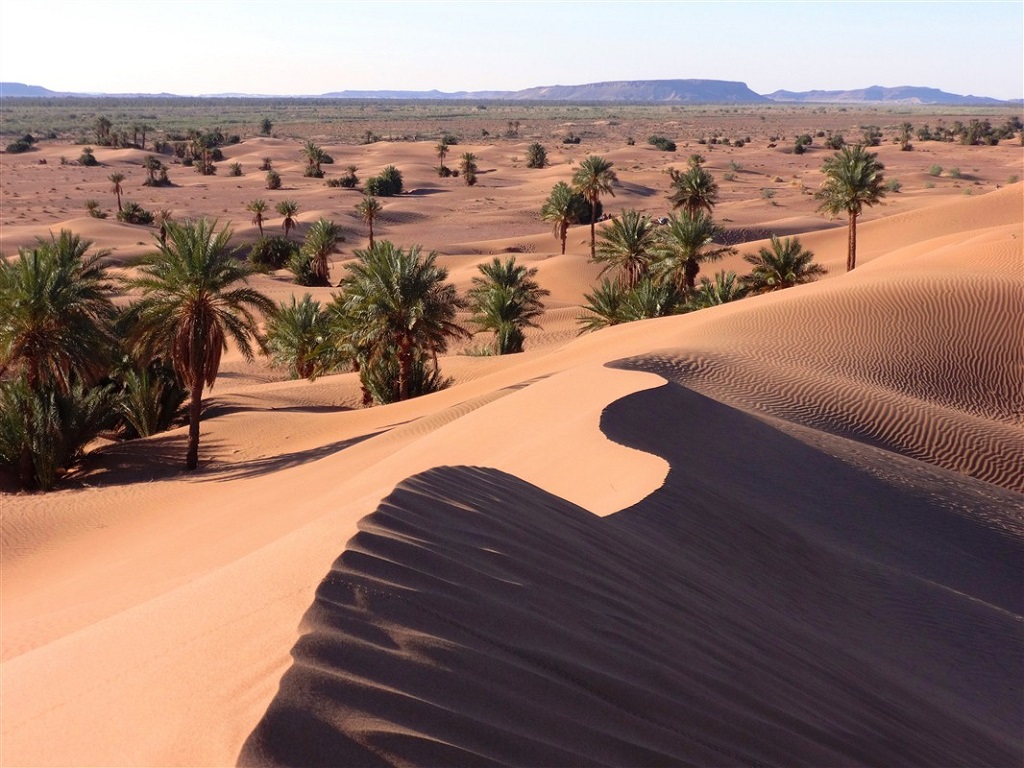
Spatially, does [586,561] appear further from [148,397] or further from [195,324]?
[148,397]

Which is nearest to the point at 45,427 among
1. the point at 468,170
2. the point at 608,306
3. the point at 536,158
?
the point at 608,306

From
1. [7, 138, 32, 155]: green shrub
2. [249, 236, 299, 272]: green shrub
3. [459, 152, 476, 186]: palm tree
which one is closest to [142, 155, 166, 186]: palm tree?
[7, 138, 32, 155]: green shrub

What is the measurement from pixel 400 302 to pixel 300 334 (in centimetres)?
671

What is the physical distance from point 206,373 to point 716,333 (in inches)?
387

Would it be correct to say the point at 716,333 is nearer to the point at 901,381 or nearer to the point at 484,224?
the point at 901,381

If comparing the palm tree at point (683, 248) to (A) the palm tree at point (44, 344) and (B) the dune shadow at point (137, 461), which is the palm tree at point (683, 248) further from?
(A) the palm tree at point (44, 344)

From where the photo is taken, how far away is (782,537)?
9.30 metres

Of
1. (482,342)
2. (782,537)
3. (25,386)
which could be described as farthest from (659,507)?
(482,342)

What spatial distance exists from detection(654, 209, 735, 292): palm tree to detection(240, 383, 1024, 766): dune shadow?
18583 mm

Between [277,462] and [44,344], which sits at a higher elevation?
[44,344]

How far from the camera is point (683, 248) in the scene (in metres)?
28.3

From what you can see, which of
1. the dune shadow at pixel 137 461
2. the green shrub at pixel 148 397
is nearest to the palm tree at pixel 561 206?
the green shrub at pixel 148 397

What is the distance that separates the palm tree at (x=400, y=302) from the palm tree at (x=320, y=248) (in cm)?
1842

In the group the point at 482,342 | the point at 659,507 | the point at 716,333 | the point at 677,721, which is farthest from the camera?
the point at 482,342
